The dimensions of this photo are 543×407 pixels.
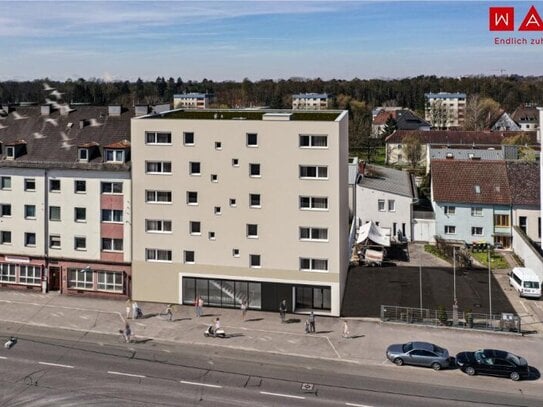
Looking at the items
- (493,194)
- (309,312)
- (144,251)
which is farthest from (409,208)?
(144,251)

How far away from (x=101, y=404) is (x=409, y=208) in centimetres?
4379

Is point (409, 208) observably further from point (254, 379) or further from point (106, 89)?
point (106, 89)

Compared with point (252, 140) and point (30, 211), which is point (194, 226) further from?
point (30, 211)

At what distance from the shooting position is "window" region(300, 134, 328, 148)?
43.5 metres

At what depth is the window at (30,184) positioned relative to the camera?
1918 inches

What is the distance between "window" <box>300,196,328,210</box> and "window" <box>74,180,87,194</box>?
16.7 m

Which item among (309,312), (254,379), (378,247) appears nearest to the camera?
(254,379)

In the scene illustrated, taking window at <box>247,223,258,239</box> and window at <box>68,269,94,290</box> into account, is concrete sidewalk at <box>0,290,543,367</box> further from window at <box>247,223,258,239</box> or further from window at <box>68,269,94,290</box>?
window at <box>247,223,258,239</box>

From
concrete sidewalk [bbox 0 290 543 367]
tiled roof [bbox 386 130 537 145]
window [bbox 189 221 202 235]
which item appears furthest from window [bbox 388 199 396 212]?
tiled roof [bbox 386 130 537 145]

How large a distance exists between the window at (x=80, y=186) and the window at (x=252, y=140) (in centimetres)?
1318

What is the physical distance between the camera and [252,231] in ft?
148

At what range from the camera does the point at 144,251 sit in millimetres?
46406

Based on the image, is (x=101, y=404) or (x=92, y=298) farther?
(x=92, y=298)

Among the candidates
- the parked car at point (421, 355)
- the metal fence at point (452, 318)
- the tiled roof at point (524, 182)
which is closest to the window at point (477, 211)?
the tiled roof at point (524, 182)
